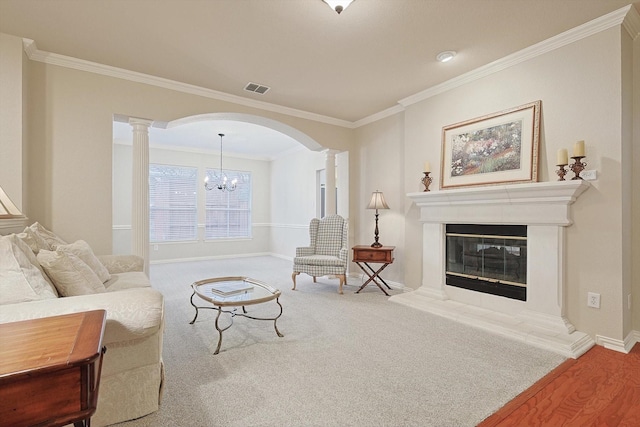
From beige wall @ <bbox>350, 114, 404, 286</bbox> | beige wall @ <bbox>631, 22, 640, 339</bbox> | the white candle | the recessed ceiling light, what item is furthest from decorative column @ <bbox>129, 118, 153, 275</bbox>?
beige wall @ <bbox>631, 22, 640, 339</bbox>

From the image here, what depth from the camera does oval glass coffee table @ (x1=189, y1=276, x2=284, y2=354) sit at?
2.60m

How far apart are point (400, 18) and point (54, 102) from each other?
3.54 m

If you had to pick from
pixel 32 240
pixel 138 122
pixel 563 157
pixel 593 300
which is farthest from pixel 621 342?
pixel 138 122

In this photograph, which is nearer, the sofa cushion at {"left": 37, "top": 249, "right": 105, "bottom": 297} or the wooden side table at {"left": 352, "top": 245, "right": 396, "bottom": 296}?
the sofa cushion at {"left": 37, "top": 249, "right": 105, "bottom": 297}

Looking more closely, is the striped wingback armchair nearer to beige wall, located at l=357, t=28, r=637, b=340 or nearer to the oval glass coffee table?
the oval glass coffee table

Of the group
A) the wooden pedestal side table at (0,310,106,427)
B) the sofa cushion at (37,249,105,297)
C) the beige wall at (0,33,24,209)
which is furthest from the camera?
the beige wall at (0,33,24,209)

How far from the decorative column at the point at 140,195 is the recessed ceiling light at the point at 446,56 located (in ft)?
11.2

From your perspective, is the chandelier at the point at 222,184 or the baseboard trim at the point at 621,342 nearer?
the baseboard trim at the point at 621,342

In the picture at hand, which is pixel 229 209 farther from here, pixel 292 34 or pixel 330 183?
pixel 292 34

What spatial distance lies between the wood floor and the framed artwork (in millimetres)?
1652

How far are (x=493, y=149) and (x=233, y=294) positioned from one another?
3.10 m

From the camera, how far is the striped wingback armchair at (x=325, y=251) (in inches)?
177

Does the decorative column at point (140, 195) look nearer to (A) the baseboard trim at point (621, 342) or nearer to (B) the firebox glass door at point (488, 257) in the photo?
(B) the firebox glass door at point (488, 257)

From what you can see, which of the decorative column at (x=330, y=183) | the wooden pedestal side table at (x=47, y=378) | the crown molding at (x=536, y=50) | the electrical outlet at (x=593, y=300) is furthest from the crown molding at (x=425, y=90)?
the wooden pedestal side table at (x=47, y=378)
